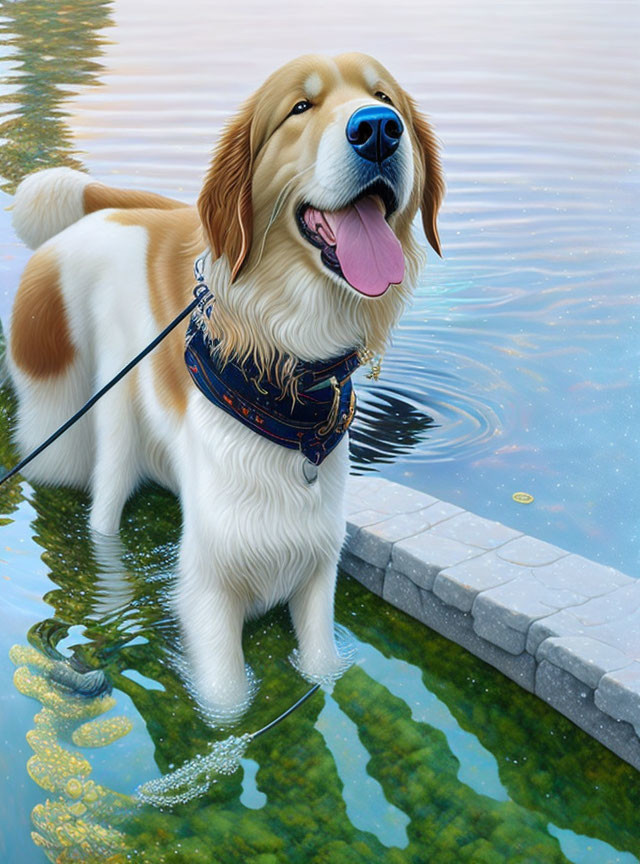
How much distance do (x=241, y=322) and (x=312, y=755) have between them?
4.57ft

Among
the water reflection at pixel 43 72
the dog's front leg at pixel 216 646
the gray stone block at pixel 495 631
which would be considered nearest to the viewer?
the dog's front leg at pixel 216 646

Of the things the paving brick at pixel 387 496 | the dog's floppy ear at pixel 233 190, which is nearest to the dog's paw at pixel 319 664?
the paving brick at pixel 387 496

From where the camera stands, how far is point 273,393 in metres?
2.97

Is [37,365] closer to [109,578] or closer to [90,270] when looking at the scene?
[90,270]

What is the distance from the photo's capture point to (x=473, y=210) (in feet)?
27.7

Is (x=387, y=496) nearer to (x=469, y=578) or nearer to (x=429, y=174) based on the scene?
(x=469, y=578)

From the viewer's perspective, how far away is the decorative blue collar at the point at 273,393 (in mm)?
2965

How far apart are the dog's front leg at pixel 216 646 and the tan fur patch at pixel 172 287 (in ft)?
1.96

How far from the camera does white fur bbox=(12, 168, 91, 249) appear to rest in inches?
156

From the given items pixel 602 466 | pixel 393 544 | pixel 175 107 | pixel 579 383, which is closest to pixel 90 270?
pixel 393 544

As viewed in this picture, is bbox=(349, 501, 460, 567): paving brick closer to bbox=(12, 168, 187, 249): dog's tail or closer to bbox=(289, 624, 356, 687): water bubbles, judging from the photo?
A: bbox=(289, 624, 356, 687): water bubbles

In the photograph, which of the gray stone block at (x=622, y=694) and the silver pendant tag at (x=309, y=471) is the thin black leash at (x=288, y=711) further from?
the gray stone block at (x=622, y=694)

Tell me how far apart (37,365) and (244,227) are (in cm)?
155

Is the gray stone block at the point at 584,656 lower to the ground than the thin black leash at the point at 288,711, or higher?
higher
